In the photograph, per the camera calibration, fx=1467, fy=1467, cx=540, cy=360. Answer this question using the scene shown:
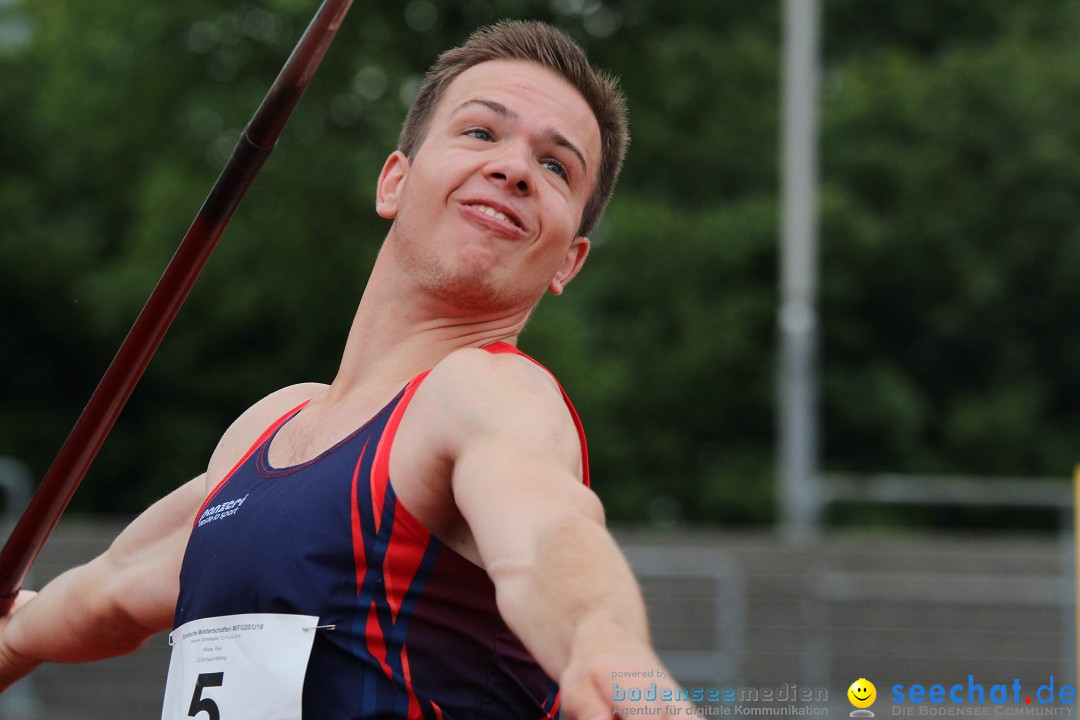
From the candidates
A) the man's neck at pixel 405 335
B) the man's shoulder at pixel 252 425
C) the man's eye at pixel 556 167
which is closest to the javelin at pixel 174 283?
the man's shoulder at pixel 252 425

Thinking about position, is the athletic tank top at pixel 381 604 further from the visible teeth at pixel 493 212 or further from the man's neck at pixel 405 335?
the visible teeth at pixel 493 212

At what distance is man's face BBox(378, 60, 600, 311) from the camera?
2.55 meters

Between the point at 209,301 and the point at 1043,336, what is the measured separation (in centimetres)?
1339

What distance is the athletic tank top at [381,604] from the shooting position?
2143 millimetres

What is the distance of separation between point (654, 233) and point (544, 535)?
18660 mm

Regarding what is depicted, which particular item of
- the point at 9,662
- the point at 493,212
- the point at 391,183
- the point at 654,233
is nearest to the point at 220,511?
the point at 493,212

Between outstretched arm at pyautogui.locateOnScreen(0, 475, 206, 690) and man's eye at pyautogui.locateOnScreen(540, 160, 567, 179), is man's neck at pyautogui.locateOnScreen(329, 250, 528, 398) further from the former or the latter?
outstretched arm at pyautogui.locateOnScreen(0, 475, 206, 690)

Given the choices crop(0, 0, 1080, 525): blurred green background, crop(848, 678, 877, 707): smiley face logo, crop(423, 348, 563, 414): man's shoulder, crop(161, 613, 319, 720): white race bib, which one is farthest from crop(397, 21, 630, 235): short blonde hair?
crop(0, 0, 1080, 525): blurred green background

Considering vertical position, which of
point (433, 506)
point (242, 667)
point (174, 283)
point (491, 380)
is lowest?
point (242, 667)

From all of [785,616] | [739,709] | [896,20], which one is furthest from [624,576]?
[896,20]

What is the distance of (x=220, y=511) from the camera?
2.46m

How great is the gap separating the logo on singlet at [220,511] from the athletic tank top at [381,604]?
16 centimetres

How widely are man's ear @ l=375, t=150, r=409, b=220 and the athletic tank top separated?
75 cm

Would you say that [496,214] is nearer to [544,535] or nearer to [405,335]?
[405,335]
